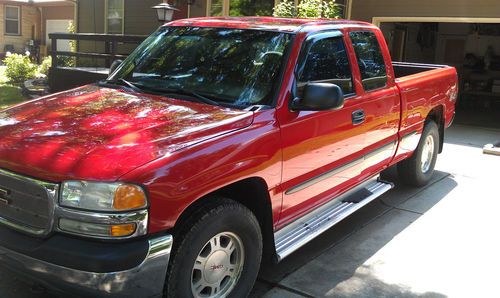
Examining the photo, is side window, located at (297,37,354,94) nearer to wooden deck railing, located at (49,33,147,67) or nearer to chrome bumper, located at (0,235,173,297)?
chrome bumper, located at (0,235,173,297)

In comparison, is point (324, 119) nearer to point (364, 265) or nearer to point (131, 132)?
point (364, 265)

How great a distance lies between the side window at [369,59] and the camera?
464 centimetres

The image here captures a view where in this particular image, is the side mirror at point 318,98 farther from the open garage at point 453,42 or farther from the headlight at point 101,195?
the open garage at point 453,42

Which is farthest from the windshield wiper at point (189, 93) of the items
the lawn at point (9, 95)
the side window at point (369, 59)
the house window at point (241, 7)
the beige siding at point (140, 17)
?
the beige siding at point (140, 17)

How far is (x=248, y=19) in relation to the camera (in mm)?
4414

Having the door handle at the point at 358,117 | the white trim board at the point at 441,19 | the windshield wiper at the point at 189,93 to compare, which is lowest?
the door handle at the point at 358,117

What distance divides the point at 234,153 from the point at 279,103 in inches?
24.9

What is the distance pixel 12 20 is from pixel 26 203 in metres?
30.1

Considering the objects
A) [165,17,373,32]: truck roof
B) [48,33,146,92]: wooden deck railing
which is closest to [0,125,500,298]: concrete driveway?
[165,17,373,32]: truck roof

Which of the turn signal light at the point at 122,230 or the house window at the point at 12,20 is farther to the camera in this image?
the house window at the point at 12,20

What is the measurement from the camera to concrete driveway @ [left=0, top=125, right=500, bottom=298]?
3748mm

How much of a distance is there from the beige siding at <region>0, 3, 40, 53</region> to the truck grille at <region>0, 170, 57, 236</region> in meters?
28.9

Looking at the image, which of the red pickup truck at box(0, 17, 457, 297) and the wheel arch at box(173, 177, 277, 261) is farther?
the wheel arch at box(173, 177, 277, 261)

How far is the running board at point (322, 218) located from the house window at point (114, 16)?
12.5 meters
